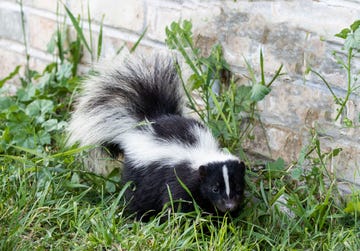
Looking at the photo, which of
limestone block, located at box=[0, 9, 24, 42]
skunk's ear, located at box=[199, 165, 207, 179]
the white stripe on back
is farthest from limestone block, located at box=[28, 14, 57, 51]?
skunk's ear, located at box=[199, 165, 207, 179]

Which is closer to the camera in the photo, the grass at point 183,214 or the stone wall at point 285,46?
the grass at point 183,214

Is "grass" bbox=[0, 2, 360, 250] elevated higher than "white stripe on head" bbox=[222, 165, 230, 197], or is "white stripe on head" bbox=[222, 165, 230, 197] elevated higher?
"white stripe on head" bbox=[222, 165, 230, 197]

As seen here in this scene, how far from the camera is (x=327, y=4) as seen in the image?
164 inches

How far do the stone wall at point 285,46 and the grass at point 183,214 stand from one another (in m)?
0.10

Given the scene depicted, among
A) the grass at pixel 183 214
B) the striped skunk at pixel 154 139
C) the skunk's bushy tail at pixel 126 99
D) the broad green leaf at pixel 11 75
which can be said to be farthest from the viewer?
the broad green leaf at pixel 11 75

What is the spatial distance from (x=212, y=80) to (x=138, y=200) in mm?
949

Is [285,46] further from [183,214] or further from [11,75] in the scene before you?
[11,75]

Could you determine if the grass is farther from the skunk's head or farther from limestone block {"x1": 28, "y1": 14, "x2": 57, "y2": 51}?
limestone block {"x1": 28, "y1": 14, "x2": 57, "y2": 51}

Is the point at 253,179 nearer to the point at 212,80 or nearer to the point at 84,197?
the point at 212,80

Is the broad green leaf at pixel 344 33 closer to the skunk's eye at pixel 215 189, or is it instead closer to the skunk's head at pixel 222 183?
the skunk's head at pixel 222 183

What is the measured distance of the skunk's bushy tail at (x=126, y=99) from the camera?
439 centimetres

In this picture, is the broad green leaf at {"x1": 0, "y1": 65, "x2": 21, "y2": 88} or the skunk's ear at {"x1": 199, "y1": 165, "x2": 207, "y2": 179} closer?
the skunk's ear at {"x1": 199, "y1": 165, "x2": 207, "y2": 179}

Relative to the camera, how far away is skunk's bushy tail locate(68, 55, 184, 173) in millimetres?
4391

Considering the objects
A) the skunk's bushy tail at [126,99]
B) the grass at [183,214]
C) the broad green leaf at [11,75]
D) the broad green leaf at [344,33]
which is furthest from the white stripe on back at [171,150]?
the broad green leaf at [11,75]
